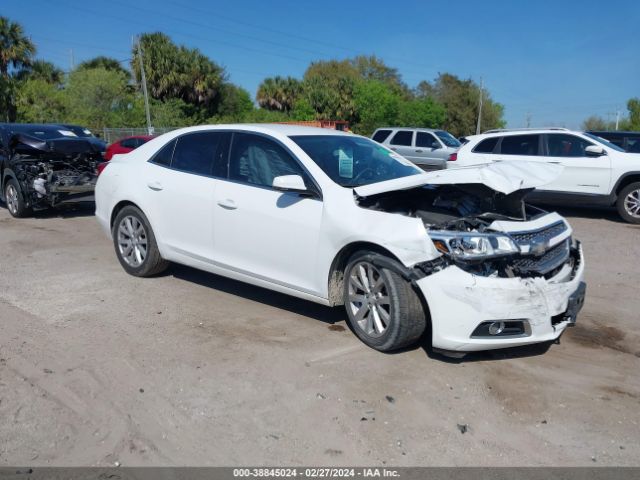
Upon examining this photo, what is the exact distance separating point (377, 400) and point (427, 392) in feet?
1.17

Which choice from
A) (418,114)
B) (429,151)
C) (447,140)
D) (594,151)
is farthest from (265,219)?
(418,114)

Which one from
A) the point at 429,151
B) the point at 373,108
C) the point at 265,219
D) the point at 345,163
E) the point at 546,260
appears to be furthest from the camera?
the point at 373,108

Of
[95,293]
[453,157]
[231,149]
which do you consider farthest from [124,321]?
[453,157]

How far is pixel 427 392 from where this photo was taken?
3.77m

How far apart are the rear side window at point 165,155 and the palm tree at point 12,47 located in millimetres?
43595

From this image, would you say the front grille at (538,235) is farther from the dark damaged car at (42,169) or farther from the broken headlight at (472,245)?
the dark damaged car at (42,169)

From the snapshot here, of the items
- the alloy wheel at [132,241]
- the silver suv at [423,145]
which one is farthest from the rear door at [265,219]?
the silver suv at [423,145]

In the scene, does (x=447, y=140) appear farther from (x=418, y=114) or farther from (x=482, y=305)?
(x=418, y=114)

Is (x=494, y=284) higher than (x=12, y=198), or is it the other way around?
(x=494, y=284)

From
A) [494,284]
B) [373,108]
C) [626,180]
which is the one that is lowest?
[494,284]

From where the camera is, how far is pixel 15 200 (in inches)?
414

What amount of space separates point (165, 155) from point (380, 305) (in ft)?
9.83

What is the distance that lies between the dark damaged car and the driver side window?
6160 mm

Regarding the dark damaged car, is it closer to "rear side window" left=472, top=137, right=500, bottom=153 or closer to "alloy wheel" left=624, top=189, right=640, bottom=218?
"rear side window" left=472, top=137, right=500, bottom=153
